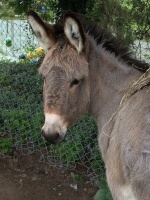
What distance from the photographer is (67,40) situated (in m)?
2.50

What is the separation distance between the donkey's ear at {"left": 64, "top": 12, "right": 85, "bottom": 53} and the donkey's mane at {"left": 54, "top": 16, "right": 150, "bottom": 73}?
0.17 metres

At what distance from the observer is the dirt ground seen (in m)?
4.14

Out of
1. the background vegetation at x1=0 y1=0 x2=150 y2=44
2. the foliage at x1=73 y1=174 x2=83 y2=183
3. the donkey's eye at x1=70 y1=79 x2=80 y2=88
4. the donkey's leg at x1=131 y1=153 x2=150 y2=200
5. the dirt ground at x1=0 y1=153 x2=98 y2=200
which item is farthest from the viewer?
the background vegetation at x1=0 y1=0 x2=150 y2=44

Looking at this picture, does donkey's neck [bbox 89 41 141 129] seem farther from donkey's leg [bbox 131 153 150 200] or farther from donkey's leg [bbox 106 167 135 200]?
donkey's leg [bbox 131 153 150 200]

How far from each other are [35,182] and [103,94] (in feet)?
7.18

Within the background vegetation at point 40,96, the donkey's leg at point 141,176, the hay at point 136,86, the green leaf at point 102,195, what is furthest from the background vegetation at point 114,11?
the donkey's leg at point 141,176

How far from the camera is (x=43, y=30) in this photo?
255 centimetres

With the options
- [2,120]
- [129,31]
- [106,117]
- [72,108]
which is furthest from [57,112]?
[129,31]

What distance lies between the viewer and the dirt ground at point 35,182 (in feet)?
13.6

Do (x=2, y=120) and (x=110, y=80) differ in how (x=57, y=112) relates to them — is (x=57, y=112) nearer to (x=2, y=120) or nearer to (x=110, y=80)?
(x=110, y=80)

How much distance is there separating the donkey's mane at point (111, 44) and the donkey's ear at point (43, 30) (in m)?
0.06

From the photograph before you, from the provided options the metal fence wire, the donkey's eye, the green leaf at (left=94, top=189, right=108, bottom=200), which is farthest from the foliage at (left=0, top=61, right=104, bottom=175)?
the donkey's eye

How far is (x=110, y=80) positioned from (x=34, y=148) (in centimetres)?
239

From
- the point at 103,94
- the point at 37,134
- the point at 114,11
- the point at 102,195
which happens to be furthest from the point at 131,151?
the point at 114,11
